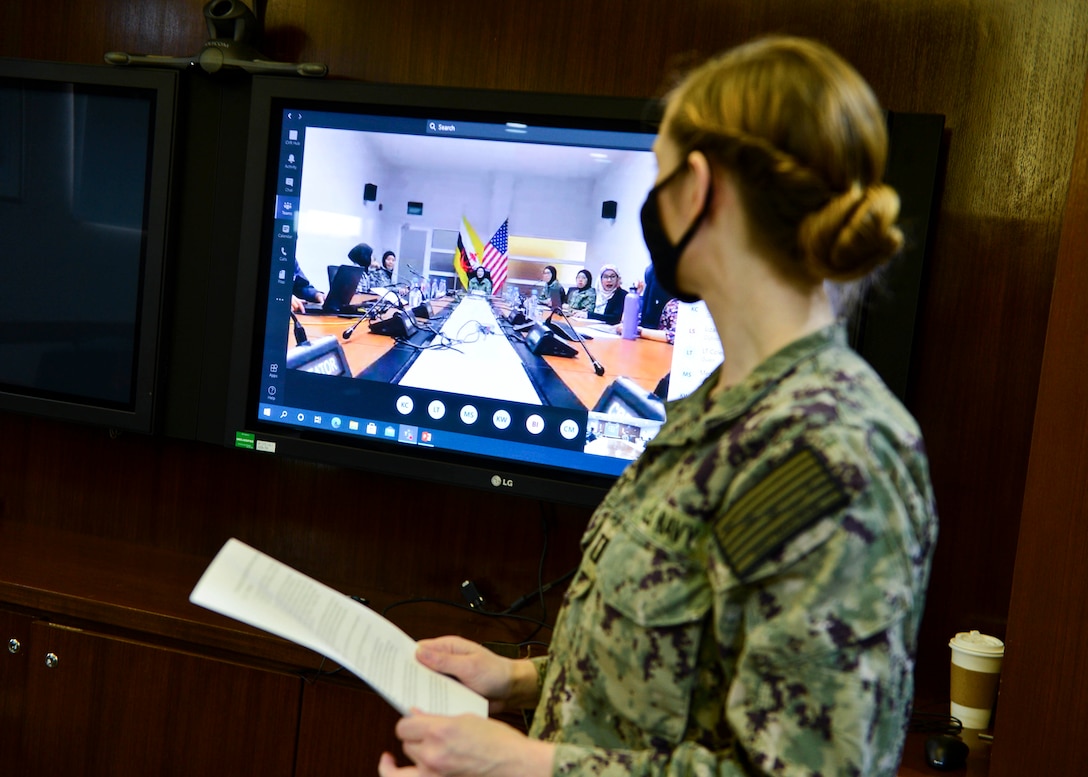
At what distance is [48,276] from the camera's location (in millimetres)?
2352

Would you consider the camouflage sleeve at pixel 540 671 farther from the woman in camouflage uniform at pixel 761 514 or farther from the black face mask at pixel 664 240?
the black face mask at pixel 664 240

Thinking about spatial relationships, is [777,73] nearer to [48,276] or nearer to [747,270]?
[747,270]

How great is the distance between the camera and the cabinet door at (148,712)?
204 centimetres

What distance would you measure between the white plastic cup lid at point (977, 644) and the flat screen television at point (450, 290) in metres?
0.67

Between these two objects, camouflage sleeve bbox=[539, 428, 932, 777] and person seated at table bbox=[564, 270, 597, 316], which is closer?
camouflage sleeve bbox=[539, 428, 932, 777]

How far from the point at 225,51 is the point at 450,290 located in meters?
0.74

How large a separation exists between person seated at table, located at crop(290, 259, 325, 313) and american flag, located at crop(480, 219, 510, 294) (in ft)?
1.25

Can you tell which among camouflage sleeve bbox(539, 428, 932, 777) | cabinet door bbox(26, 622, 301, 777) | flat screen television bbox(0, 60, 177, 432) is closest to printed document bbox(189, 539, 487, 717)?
camouflage sleeve bbox(539, 428, 932, 777)

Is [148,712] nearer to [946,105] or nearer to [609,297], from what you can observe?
[609,297]

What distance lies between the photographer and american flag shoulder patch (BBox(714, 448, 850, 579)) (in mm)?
804

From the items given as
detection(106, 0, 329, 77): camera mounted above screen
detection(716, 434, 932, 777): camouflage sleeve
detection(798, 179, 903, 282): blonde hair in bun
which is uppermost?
detection(106, 0, 329, 77): camera mounted above screen

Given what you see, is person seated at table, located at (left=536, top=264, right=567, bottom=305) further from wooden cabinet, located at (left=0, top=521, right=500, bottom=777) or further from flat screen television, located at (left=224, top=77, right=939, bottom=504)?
wooden cabinet, located at (left=0, top=521, right=500, bottom=777)

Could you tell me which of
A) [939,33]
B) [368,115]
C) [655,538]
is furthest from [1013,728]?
[368,115]

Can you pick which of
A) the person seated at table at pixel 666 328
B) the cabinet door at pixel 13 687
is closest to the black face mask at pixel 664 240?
the person seated at table at pixel 666 328
